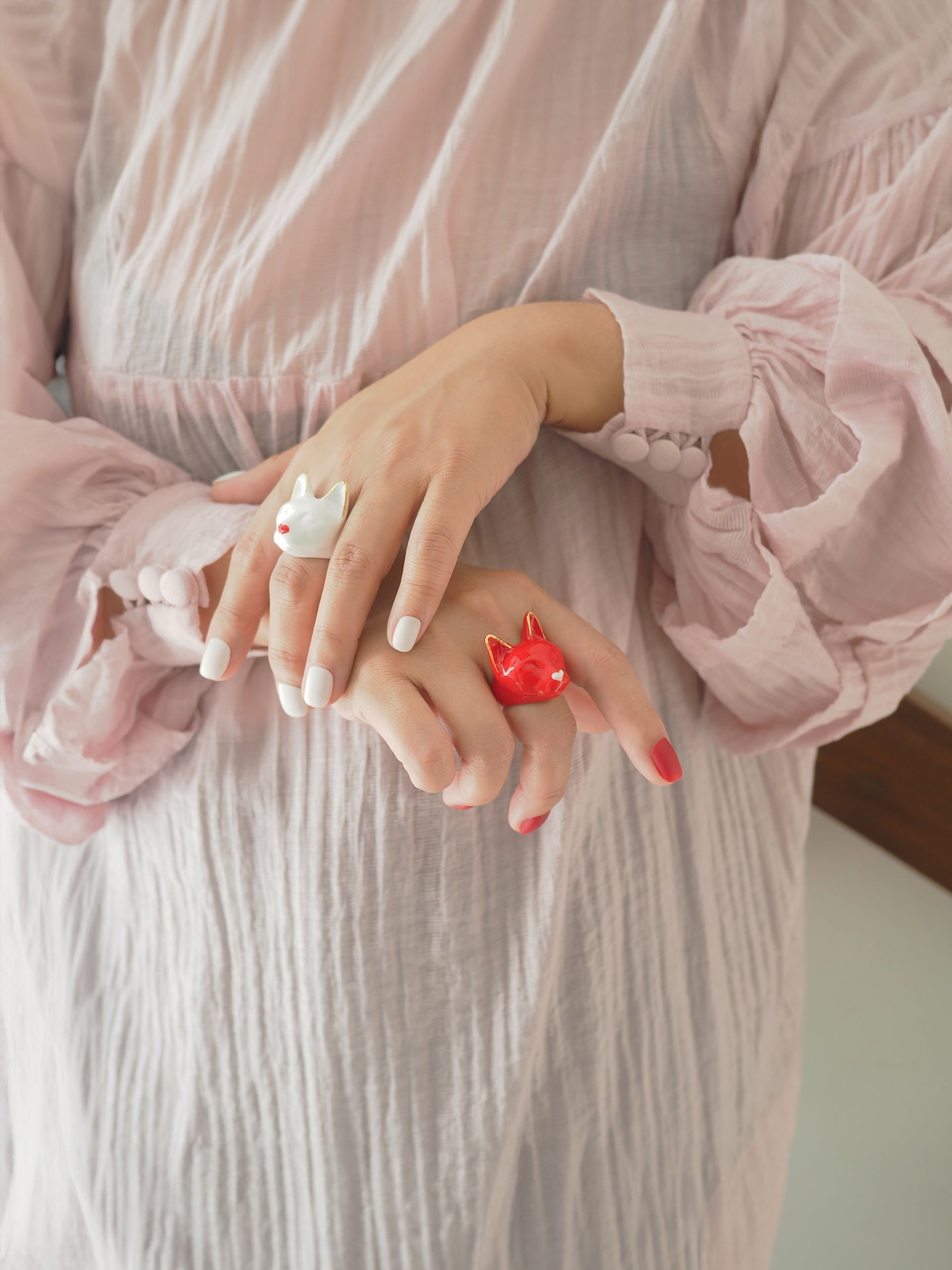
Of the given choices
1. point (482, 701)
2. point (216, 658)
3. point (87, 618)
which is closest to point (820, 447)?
point (482, 701)

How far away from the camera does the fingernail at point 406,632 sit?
41 cm

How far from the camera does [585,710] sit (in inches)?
18.6

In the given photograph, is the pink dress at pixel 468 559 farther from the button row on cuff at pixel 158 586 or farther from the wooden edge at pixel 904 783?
the wooden edge at pixel 904 783

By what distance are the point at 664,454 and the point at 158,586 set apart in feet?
1.02

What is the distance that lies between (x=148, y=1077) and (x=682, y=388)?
0.56m

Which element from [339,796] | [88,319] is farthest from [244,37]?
[339,796]

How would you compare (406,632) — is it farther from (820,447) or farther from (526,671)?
(820,447)

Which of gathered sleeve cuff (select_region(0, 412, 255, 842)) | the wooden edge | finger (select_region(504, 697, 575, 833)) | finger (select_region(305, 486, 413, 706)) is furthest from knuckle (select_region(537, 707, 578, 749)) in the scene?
the wooden edge

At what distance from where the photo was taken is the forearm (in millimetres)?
502

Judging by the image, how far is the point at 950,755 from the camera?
2.84 feet

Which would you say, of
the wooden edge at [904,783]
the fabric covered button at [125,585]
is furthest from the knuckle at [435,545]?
the wooden edge at [904,783]

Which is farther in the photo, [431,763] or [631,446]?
[631,446]

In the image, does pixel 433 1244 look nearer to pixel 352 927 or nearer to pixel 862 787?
pixel 352 927

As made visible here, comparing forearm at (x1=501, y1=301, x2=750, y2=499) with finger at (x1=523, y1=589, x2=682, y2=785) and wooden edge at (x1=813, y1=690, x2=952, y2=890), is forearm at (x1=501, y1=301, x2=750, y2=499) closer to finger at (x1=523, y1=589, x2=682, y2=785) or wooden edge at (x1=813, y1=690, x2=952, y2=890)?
finger at (x1=523, y1=589, x2=682, y2=785)
